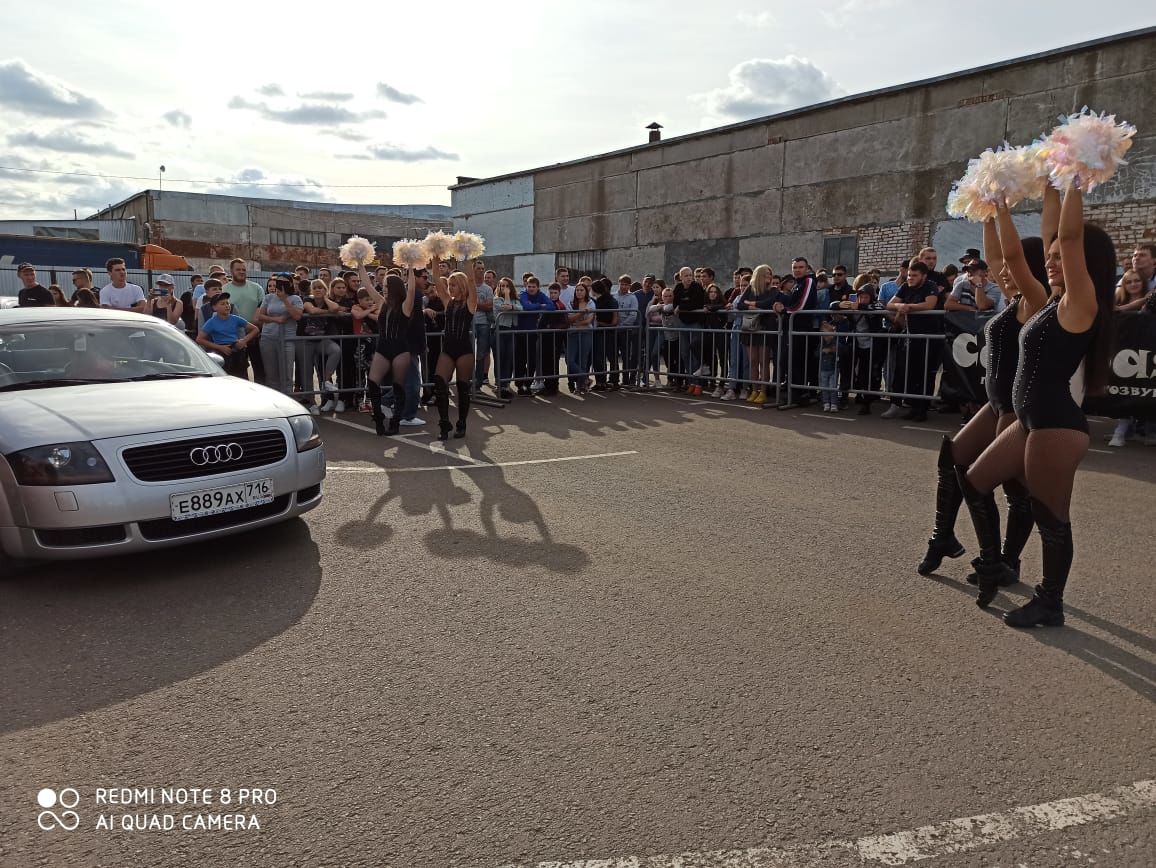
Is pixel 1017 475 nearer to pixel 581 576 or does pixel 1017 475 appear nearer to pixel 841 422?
pixel 581 576

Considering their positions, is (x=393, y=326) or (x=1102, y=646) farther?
(x=393, y=326)

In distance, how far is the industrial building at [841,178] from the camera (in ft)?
59.1

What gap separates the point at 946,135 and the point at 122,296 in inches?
772

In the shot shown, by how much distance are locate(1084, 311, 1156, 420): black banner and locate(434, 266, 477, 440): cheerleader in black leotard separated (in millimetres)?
6961

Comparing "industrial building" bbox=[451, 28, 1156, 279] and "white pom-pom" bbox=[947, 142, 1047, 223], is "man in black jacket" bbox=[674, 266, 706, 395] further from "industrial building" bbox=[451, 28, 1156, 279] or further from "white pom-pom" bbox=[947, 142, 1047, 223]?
"industrial building" bbox=[451, 28, 1156, 279]

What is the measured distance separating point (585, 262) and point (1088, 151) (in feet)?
99.2

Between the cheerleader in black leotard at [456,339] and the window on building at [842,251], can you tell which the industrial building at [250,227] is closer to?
the window on building at [842,251]

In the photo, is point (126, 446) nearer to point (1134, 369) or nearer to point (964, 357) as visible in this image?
point (964, 357)

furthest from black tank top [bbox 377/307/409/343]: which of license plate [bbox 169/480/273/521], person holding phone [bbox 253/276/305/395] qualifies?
license plate [bbox 169/480/273/521]

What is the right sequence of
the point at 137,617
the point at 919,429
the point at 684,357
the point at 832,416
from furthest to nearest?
the point at 684,357 → the point at 832,416 → the point at 919,429 → the point at 137,617

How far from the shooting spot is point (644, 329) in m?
14.6

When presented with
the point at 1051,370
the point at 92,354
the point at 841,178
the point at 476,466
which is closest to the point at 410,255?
the point at 476,466

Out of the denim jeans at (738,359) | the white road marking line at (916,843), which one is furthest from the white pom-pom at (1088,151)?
the denim jeans at (738,359)

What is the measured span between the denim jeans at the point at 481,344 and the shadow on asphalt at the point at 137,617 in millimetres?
7763
